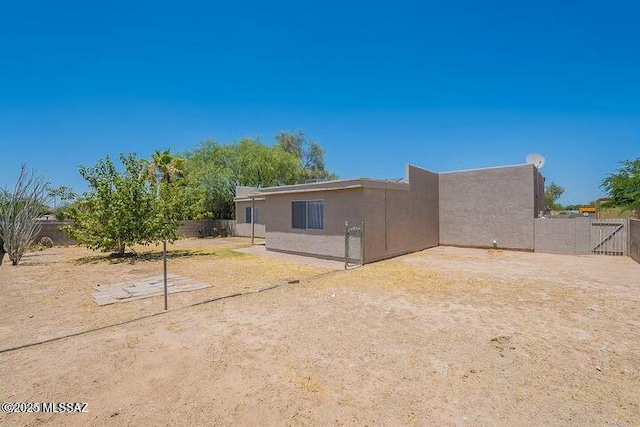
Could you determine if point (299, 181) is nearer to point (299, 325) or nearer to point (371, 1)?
point (371, 1)

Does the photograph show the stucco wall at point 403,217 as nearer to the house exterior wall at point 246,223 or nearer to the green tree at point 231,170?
the house exterior wall at point 246,223

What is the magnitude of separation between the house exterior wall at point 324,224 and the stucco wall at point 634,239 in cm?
1016

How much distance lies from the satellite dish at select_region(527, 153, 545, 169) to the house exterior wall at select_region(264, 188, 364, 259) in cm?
1048

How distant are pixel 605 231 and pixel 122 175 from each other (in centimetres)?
2025

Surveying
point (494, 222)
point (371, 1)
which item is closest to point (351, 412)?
point (371, 1)

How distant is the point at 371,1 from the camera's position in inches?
438

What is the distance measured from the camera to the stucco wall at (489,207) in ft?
46.5

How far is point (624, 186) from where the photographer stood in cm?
1980

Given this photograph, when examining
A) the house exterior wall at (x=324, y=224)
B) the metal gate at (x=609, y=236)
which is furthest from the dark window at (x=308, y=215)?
the metal gate at (x=609, y=236)

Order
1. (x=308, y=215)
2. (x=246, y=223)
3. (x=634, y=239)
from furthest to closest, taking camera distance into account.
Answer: (x=246, y=223), (x=308, y=215), (x=634, y=239)

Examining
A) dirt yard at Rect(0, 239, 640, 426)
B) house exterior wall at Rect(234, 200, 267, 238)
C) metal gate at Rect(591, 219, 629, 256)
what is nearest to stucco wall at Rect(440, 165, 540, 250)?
metal gate at Rect(591, 219, 629, 256)

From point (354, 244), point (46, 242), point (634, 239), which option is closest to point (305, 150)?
point (46, 242)

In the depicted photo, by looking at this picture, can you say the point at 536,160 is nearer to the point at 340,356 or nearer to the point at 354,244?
the point at 354,244

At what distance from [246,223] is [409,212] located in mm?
13178
